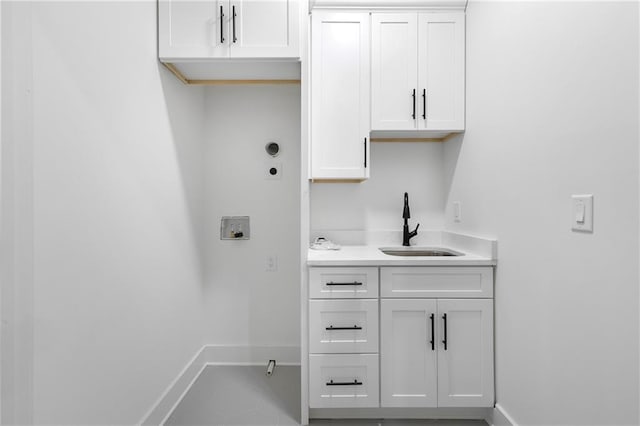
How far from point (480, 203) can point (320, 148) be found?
0.98 meters

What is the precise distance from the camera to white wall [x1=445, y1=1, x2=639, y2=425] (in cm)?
98

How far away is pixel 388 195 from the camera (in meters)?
2.37

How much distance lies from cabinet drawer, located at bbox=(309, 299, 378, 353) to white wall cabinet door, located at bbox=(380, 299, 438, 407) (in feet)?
0.19

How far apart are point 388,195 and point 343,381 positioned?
1262 mm

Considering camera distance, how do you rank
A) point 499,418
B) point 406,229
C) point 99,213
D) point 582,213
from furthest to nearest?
point 406,229 < point 499,418 < point 99,213 < point 582,213

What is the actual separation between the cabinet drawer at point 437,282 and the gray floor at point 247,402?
27.8 inches

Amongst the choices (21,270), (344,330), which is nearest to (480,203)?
(344,330)

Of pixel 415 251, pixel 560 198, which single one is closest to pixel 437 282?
pixel 415 251

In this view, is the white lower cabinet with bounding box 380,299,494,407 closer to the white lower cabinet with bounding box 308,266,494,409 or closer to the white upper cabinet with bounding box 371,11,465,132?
the white lower cabinet with bounding box 308,266,494,409

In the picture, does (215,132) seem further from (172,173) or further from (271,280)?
(271,280)

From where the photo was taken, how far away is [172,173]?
1.85 metres

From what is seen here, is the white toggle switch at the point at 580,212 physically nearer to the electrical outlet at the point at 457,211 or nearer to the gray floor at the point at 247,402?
the electrical outlet at the point at 457,211

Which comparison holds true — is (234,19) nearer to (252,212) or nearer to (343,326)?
(252,212)

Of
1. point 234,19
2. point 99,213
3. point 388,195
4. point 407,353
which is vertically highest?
point 234,19
